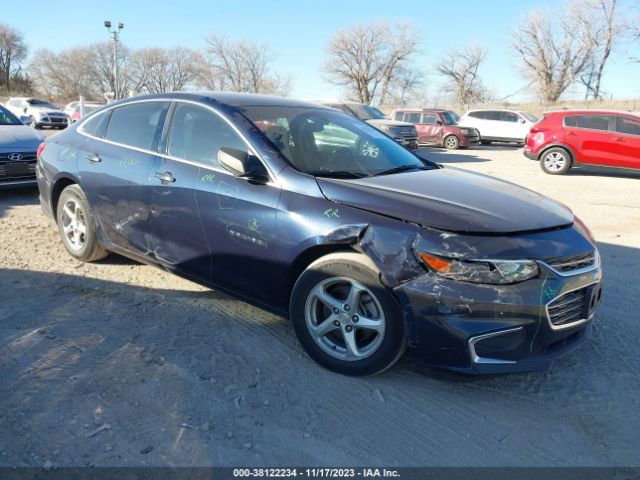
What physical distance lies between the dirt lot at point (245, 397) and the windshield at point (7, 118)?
18.4ft

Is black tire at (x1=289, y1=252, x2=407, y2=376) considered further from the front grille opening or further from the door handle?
the door handle

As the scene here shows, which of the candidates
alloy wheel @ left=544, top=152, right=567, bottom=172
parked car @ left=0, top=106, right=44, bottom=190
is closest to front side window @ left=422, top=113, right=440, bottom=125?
alloy wheel @ left=544, top=152, right=567, bottom=172

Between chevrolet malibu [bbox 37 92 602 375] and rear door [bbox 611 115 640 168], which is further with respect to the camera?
rear door [bbox 611 115 640 168]

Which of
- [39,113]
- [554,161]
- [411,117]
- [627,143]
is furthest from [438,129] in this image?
[39,113]

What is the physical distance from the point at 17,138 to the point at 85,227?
162 inches

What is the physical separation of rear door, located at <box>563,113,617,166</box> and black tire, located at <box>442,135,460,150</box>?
7769 millimetres

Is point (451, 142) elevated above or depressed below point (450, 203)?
above

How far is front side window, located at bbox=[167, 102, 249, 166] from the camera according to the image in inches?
138

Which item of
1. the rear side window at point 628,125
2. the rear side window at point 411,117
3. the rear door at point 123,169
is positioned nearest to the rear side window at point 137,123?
the rear door at point 123,169

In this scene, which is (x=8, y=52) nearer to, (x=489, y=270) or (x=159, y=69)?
(x=159, y=69)

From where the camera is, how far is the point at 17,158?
7.27 meters

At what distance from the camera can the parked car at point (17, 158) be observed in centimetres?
715

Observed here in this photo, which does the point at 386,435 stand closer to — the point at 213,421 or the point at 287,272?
the point at 213,421

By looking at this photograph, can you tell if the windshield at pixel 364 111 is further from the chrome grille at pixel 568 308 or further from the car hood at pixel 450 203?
the chrome grille at pixel 568 308
